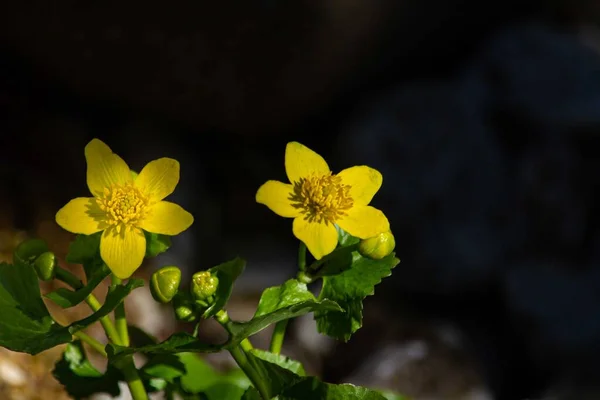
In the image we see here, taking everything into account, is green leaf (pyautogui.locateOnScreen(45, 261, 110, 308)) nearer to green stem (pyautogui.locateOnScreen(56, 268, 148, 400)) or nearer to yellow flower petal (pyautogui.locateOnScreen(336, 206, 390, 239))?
green stem (pyautogui.locateOnScreen(56, 268, 148, 400))

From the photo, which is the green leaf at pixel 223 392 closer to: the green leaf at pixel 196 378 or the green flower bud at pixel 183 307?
the green leaf at pixel 196 378

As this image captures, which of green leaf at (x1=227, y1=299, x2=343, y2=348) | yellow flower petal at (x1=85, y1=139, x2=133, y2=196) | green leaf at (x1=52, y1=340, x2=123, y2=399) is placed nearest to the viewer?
green leaf at (x1=227, y1=299, x2=343, y2=348)

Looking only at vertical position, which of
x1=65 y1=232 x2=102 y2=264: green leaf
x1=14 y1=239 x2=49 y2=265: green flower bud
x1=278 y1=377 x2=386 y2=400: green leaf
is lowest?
x1=278 y1=377 x2=386 y2=400: green leaf

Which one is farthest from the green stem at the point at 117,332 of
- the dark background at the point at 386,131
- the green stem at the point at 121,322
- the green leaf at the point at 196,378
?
the dark background at the point at 386,131

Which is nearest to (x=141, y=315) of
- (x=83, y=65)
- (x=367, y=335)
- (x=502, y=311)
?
(x=367, y=335)

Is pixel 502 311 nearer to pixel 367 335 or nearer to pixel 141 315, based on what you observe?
pixel 367 335

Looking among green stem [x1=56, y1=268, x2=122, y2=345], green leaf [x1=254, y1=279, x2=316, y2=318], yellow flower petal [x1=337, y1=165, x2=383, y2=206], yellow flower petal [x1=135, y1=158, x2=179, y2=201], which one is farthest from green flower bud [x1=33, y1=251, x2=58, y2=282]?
yellow flower petal [x1=337, y1=165, x2=383, y2=206]
